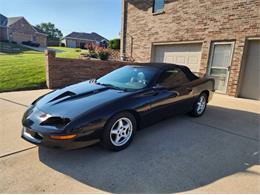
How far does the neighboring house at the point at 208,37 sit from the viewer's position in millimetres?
7371

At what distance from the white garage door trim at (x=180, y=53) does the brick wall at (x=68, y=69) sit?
124 inches

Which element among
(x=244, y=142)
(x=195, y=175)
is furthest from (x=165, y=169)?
(x=244, y=142)

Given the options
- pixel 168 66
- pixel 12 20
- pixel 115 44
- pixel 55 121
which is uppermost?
pixel 12 20

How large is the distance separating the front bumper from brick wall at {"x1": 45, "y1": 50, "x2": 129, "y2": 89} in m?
5.22

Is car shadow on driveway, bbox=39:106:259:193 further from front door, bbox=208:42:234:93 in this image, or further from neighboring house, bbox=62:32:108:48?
neighboring house, bbox=62:32:108:48

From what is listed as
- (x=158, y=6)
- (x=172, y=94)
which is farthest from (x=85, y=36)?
(x=172, y=94)

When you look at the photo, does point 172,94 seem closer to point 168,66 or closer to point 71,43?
point 168,66

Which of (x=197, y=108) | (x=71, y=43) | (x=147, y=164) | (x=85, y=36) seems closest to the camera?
(x=147, y=164)

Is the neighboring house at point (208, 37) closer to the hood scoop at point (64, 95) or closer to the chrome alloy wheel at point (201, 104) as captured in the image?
the chrome alloy wheel at point (201, 104)

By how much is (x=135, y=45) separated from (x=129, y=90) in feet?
28.6

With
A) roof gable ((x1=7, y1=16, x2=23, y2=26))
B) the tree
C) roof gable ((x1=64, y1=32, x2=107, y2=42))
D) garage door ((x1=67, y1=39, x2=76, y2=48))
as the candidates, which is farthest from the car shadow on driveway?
the tree

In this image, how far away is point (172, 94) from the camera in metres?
3.85

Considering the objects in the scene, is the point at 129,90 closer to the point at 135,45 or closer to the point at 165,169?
the point at 165,169

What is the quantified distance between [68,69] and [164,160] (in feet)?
20.3
